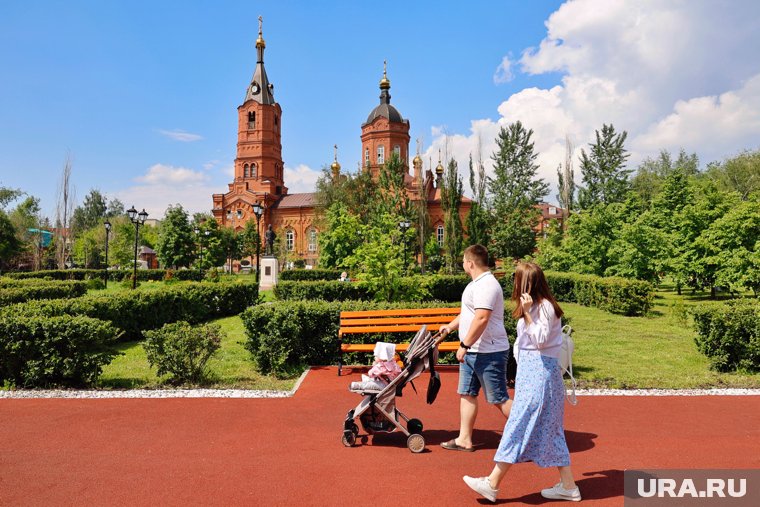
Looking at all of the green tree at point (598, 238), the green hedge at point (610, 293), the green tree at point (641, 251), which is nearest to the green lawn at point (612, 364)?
the green hedge at point (610, 293)

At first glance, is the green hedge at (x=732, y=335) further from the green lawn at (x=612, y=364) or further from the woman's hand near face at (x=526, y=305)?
the woman's hand near face at (x=526, y=305)

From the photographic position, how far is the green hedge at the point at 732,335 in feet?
24.0

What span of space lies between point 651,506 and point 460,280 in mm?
17989

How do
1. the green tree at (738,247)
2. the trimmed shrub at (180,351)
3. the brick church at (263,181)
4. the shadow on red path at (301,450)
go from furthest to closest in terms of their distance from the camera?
the brick church at (263,181)
the green tree at (738,247)
the trimmed shrub at (180,351)
the shadow on red path at (301,450)

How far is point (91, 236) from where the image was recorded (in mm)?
56562

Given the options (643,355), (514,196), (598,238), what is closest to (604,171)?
(514,196)

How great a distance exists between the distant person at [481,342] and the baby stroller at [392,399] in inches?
12.2

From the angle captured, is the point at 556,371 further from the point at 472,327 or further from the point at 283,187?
the point at 283,187

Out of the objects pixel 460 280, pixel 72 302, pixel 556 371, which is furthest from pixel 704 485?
pixel 460 280

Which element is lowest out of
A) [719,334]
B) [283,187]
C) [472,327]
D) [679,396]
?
[679,396]

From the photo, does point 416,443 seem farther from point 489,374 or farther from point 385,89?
point 385,89

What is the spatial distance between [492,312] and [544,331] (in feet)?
2.17

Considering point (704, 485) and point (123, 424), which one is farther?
point (123, 424)

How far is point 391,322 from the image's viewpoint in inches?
294
